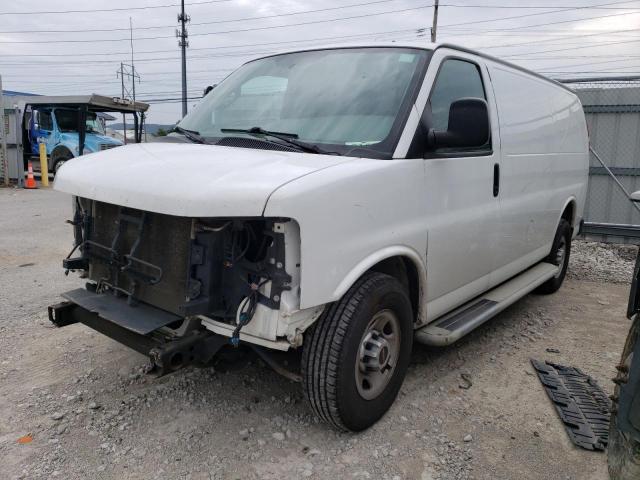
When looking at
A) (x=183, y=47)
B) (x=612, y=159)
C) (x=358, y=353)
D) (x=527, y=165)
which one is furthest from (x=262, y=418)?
(x=183, y=47)

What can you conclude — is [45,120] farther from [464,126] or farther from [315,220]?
[315,220]

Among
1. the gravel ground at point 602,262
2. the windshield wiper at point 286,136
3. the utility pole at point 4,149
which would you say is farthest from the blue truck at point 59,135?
the windshield wiper at point 286,136

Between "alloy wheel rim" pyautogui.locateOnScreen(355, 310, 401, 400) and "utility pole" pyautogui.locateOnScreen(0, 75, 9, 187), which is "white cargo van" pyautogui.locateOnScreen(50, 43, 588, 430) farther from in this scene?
"utility pole" pyautogui.locateOnScreen(0, 75, 9, 187)

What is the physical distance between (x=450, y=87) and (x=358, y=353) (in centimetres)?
188

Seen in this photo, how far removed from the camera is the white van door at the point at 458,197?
11.1 ft

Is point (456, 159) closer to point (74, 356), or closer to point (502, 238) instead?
point (502, 238)

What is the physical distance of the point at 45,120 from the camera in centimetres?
1805

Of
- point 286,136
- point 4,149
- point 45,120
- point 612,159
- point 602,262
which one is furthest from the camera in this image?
point 45,120

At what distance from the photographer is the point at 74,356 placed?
4.05 m

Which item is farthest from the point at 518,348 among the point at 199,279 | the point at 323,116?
the point at 199,279

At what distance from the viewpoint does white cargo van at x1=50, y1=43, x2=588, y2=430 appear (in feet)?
8.52

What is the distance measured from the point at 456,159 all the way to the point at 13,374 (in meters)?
3.33

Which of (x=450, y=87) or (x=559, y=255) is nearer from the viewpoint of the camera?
(x=450, y=87)

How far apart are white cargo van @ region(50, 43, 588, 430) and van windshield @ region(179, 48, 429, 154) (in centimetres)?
1
